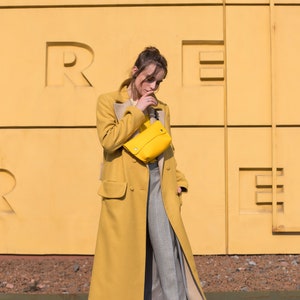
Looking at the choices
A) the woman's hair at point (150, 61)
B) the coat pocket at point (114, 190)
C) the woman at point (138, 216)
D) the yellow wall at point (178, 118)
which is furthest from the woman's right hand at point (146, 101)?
the yellow wall at point (178, 118)

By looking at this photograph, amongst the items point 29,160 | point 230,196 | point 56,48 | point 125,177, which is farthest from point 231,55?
point 125,177

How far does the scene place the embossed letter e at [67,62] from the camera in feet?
20.5

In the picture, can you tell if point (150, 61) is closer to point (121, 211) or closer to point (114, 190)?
point (114, 190)

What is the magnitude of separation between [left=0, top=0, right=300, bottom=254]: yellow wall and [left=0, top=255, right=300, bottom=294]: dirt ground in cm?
12

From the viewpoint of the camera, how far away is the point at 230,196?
6117mm

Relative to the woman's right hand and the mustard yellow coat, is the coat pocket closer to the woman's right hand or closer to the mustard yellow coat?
the mustard yellow coat

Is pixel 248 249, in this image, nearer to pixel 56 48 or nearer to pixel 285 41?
pixel 285 41

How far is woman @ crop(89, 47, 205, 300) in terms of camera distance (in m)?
3.44

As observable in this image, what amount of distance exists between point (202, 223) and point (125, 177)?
9.08 feet

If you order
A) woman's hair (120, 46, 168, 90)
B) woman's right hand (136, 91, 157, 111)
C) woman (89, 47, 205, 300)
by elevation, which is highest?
woman's hair (120, 46, 168, 90)

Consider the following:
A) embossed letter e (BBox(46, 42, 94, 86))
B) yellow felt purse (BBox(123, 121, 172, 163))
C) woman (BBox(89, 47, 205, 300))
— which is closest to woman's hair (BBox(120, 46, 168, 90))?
woman (BBox(89, 47, 205, 300))

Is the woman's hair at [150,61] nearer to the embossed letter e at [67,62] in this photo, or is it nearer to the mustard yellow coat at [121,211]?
the mustard yellow coat at [121,211]

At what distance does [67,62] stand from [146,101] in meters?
3.00

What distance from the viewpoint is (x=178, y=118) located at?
6.14 m
